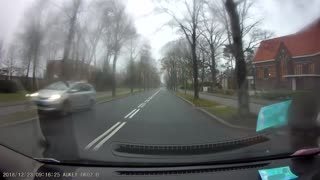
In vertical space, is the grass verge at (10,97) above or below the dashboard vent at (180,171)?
above

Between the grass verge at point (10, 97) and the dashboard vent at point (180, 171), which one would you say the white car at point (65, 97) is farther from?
the dashboard vent at point (180, 171)

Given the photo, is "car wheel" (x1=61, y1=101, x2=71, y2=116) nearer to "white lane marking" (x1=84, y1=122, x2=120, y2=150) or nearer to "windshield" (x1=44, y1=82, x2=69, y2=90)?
"windshield" (x1=44, y1=82, x2=69, y2=90)

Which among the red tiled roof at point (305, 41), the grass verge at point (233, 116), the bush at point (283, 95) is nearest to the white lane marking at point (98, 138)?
the grass verge at point (233, 116)

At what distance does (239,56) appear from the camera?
13195 millimetres

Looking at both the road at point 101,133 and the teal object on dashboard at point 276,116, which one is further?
the teal object on dashboard at point 276,116

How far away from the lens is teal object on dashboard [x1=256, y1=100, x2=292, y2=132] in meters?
5.94

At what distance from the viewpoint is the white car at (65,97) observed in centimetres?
540

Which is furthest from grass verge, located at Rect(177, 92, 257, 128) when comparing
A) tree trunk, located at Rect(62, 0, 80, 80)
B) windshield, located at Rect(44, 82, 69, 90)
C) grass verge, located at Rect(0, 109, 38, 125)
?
grass verge, located at Rect(0, 109, 38, 125)

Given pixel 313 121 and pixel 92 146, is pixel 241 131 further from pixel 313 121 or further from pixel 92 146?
pixel 92 146

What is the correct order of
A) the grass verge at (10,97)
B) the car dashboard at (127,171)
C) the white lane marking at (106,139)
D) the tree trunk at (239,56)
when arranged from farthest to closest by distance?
the tree trunk at (239,56) → the white lane marking at (106,139) → the grass verge at (10,97) → the car dashboard at (127,171)

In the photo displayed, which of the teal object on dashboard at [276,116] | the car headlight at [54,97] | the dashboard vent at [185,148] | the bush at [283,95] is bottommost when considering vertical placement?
the dashboard vent at [185,148]

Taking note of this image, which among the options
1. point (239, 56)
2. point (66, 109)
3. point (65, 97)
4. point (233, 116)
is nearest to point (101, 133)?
point (66, 109)

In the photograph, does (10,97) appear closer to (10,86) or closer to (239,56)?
(10,86)

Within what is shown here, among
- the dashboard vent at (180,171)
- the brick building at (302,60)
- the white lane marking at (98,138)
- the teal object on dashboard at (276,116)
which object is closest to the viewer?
the dashboard vent at (180,171)
